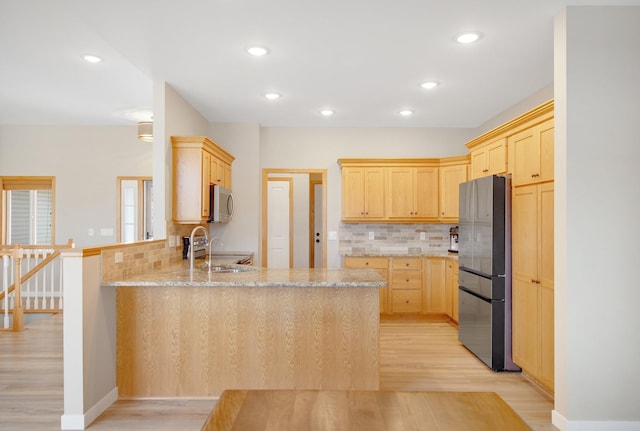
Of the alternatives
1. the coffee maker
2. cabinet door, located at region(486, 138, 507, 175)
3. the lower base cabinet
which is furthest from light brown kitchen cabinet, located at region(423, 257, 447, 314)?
cabinet door, located at region(486, 138, 507, 175)

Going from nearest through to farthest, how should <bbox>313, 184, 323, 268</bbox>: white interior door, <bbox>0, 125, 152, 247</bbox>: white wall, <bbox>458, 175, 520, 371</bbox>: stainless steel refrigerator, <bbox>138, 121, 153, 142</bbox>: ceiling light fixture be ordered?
<bbox>458, 175, 520, 371</bbox>: stainless steel refrigerator < <bbox>138, 121, 153, 142</bbox>: ceiling light fixture < <bbox>0, 125, 152, 247</bbox>: white wall < <bbox>313, 184, 323, 268</bbox>: white interior door

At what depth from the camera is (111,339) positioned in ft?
10.1

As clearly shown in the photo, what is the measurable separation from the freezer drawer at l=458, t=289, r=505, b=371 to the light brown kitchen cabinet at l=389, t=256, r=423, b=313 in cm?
126

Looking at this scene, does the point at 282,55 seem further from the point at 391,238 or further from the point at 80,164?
the point at 80,164

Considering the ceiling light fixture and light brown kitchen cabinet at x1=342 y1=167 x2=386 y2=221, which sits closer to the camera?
the ceiling light fixture

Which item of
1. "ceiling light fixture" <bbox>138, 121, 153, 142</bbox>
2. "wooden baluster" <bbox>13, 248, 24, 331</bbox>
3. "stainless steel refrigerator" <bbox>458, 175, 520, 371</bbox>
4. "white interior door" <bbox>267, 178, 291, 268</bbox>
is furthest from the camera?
"white interior door" <bbox>267, 178, 291, 268</bbox>

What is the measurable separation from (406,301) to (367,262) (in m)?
0.74

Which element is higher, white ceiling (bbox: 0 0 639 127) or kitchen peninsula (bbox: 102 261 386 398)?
white ceiling (bbox: 0 0 639 127)

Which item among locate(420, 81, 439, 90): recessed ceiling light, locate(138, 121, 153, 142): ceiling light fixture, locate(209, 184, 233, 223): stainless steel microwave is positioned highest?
locate(420, 81, 439, 90): recessed ceiling light

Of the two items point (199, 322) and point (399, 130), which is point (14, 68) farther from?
point (399, 130)

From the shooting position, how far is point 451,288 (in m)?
5.46

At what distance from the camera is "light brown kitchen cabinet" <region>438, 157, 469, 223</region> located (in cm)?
565

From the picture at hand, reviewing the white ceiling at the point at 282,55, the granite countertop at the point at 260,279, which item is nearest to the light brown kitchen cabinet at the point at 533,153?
the white ceiling at the point at 282,55

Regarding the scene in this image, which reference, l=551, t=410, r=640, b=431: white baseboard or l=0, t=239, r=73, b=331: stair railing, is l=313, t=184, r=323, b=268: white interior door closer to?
l=0, t=239, r=73, b=331: stair railing
